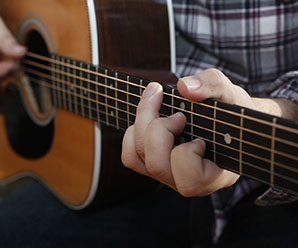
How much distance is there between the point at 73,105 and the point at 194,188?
1.25ft

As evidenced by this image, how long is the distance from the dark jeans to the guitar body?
A: 0.04m

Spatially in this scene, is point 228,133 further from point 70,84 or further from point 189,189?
point 70,84

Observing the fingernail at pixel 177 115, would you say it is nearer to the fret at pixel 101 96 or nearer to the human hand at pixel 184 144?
the human hand at pixel 184 144

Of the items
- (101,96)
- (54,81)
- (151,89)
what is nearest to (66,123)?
(54,81)

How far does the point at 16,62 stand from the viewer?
1.07 meters

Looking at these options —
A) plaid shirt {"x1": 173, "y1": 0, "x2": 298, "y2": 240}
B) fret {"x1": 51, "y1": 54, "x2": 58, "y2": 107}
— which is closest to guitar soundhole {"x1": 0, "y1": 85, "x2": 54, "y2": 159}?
fret {"x1": 51, "y1": 54, "x2": 58, "y2": 107}

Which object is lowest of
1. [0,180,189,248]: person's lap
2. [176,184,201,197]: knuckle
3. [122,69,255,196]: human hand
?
[0,180,189,248]: person's lap

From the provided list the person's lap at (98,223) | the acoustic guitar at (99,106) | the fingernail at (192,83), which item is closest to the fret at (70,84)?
the acoustic guitar at (99,106)

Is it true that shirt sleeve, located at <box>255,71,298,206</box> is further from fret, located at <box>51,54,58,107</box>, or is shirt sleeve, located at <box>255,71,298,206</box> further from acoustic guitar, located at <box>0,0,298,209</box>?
fret, located at <box>51,54,58,107</box>

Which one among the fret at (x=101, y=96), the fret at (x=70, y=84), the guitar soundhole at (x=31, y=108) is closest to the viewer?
the fret at (x=101, y=96)

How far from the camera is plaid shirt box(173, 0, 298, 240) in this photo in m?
0.79

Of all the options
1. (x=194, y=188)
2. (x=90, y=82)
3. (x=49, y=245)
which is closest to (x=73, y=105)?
(x=90, y=82)

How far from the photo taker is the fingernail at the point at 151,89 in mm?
590

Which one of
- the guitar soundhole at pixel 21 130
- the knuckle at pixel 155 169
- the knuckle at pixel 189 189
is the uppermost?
the knuckle at pixel 155 169
